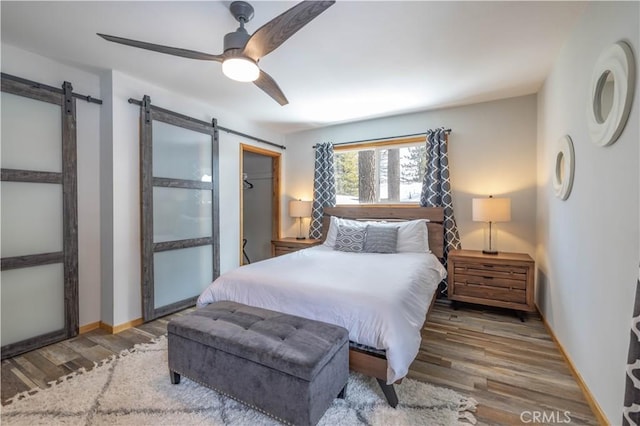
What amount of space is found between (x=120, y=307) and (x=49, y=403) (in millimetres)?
1136

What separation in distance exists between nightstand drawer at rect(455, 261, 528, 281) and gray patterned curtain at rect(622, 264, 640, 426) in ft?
7.05

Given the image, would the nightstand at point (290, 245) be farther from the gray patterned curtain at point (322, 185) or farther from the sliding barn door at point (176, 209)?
the sliding barn door at point (176, 209)

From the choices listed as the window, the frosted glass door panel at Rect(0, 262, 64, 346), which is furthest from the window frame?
the frosted glass door panel at Rect(0, 262, 64, 346)

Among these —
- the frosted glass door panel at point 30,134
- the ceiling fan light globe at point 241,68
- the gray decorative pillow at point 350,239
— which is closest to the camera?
the ceiling fan light globe at point 241,68

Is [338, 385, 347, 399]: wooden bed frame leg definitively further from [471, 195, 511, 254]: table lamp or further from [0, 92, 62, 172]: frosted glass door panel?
[0, 92, 62, 172]: frosted glass door panel

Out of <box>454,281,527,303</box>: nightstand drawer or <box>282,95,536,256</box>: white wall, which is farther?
<box>282,95,536,256</box>: white wall

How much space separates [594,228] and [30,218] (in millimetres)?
4224

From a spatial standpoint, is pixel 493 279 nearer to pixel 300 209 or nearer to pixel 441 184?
pixel 441 184

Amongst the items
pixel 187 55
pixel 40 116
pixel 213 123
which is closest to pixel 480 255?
pixel 187 55

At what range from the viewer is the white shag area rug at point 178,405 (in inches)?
63.2

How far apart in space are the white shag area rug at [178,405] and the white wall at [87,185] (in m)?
1.00

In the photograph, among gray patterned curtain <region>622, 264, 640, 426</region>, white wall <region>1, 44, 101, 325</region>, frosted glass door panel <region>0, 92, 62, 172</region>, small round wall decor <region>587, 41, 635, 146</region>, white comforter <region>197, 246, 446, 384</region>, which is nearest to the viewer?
gray patterned curtain <region>622, 264, 640, 426</region>

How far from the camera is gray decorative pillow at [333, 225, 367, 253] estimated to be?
134 inches

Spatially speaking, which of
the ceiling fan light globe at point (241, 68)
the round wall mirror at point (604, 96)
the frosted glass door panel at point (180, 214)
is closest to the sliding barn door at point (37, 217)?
the frosted glass door panel at point (180, 214)
